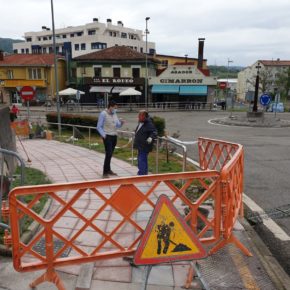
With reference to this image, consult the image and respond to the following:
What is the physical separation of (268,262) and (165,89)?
41.0 m

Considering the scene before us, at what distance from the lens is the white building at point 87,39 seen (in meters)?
71.8

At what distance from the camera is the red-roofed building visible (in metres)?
48.5

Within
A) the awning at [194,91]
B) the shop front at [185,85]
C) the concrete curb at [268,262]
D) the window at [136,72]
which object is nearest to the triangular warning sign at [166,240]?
the concrete curb at [268,262]

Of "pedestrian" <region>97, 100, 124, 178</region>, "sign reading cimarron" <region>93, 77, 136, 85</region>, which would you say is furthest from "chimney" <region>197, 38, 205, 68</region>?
"pedestrian" <region>97, 100, 124, 178</region>

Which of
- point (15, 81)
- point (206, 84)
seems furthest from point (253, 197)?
point (15, 81)

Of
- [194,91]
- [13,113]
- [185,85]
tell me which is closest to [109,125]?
[13,113]

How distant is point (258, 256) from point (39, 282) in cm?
268

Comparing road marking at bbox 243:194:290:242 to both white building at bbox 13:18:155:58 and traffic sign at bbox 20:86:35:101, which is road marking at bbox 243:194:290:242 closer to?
traffic sign at bbox 20:86:35:101

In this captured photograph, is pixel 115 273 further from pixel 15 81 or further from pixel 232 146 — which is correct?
pixel 15 81

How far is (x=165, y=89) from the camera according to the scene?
44.5 m

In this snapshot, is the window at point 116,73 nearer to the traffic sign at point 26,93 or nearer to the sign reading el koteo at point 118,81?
the sign reading el koteo at point 118,81

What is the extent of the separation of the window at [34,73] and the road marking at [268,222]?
4646 centimetres

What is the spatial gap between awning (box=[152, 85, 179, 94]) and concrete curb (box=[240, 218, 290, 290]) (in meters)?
39.6

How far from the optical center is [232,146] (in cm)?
652
